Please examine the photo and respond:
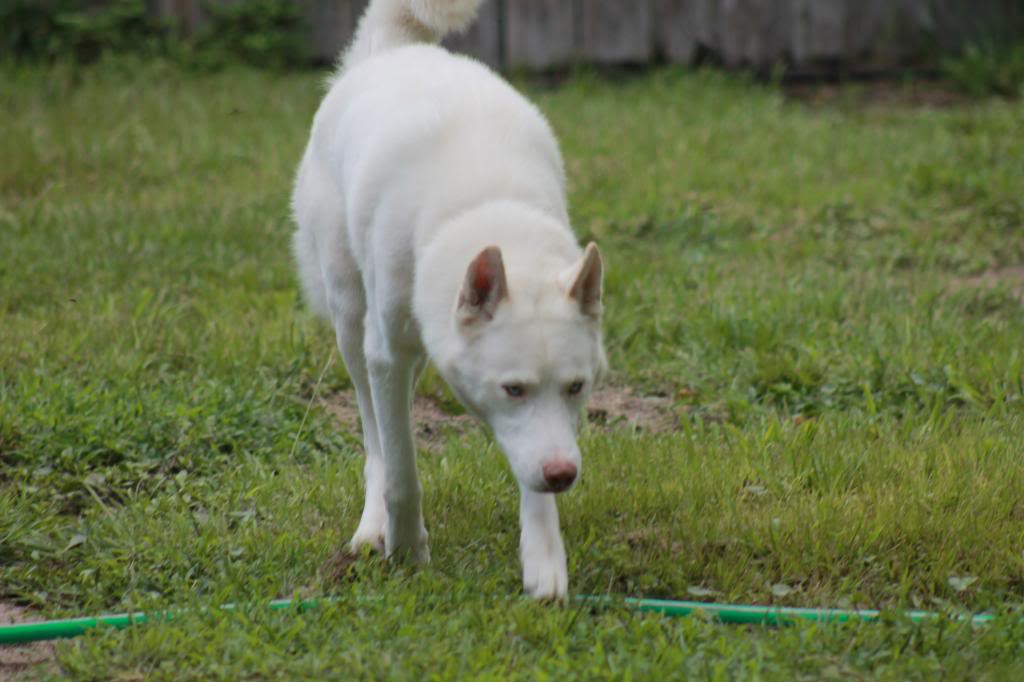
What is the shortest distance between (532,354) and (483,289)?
0.19 meters

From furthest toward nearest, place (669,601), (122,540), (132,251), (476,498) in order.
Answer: (132,251), (476,498), (122,540), (669,601)

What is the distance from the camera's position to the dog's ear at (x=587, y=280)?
127 inches

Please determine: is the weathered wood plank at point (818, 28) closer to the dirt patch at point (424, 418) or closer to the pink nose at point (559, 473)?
the dirt patch at point (424, 418)

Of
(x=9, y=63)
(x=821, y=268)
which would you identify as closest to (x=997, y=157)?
(x=821, y=268)

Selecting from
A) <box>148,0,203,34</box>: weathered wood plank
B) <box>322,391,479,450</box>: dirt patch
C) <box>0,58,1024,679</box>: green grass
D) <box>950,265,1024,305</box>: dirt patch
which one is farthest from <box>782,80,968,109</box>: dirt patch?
<box>322,391,479,450</box>: dirt patch

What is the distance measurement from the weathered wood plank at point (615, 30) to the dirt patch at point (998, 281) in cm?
588

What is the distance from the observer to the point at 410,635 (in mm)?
3301

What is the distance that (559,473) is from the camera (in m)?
3.18

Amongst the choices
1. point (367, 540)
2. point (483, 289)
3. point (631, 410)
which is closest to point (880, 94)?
point (631, 410)

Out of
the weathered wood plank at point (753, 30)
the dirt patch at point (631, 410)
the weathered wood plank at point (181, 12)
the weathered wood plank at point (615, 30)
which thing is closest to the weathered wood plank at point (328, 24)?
the weathered wood plank at point (181, 12)

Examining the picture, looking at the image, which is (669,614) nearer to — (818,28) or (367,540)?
(367,540)

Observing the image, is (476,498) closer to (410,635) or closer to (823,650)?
(410,635)

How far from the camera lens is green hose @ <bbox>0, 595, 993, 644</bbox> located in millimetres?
3383

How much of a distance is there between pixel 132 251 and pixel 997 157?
527 cm
